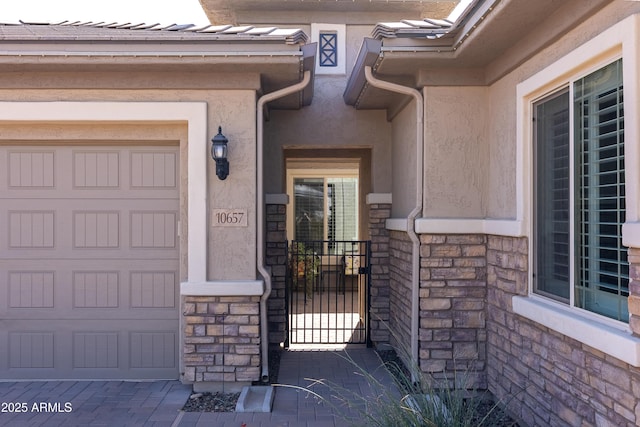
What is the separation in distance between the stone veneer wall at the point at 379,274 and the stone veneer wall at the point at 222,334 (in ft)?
7.86

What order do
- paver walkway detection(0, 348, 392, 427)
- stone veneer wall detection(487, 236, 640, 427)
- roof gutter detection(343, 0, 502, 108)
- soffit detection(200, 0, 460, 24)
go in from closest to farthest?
stone veneer wall detection(487, 236, 640, 427)
roof gutter detection(343, 0, 502, 108)
paver walkway detection(0, 348, 392, 427)
soffit detection(200, 0, 460, 24)

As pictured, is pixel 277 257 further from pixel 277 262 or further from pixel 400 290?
pixel 400 290

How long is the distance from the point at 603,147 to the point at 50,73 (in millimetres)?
4800

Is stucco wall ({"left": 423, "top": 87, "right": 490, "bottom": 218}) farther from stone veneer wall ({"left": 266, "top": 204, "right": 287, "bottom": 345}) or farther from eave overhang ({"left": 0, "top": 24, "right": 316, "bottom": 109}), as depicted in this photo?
stone veneer wall ({"left": 266, "top": 204, "right": 287, "bottom": 345})

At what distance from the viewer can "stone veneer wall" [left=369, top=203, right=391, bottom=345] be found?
7148mm

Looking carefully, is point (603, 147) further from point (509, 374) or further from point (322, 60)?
point (322, 60)

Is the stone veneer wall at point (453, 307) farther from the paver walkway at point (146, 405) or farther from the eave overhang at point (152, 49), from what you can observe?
the eave overhang at point (152, 49)

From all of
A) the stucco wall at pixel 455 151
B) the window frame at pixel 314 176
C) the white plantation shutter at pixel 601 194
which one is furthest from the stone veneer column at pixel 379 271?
the window frame at pixel 314 176

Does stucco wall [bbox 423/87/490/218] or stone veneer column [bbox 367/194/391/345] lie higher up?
stucco wall [bbox 423/87/490/218]

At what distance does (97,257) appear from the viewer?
550 centimetres

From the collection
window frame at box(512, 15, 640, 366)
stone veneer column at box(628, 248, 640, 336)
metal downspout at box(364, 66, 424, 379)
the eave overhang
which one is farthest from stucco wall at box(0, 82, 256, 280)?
stone veneer column at box(628, 248, 640, 336)

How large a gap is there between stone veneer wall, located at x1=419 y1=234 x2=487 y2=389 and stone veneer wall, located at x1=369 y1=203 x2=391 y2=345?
194 centimetres

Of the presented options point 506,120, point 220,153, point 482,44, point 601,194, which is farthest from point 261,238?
point 601,194

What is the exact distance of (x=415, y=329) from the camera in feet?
17.3
